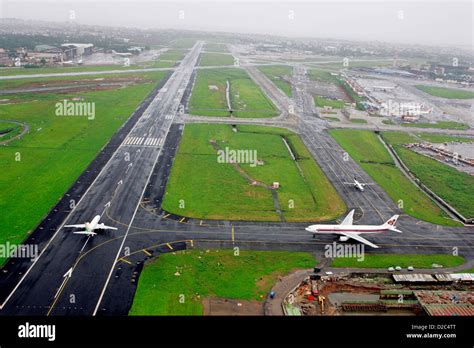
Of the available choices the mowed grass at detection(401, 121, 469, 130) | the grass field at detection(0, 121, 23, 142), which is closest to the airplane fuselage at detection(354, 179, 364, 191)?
the mowed grass at detection(401, 121, 469, 130)

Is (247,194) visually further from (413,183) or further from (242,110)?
(242,110)

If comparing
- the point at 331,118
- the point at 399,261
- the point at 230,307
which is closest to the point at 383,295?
the point at 399,261

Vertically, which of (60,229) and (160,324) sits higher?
(160,324)

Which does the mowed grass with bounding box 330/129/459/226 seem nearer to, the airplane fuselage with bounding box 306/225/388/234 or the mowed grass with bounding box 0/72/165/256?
the airplane fuselage with bounding box 306/225/388/234

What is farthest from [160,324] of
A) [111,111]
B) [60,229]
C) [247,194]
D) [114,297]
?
[111,111]

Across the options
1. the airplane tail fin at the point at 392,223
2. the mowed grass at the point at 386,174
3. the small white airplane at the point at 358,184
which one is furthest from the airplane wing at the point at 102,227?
the mowed grass at the point at 386,174

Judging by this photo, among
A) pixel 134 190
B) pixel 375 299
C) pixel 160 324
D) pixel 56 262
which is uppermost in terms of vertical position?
pixel 160 324
